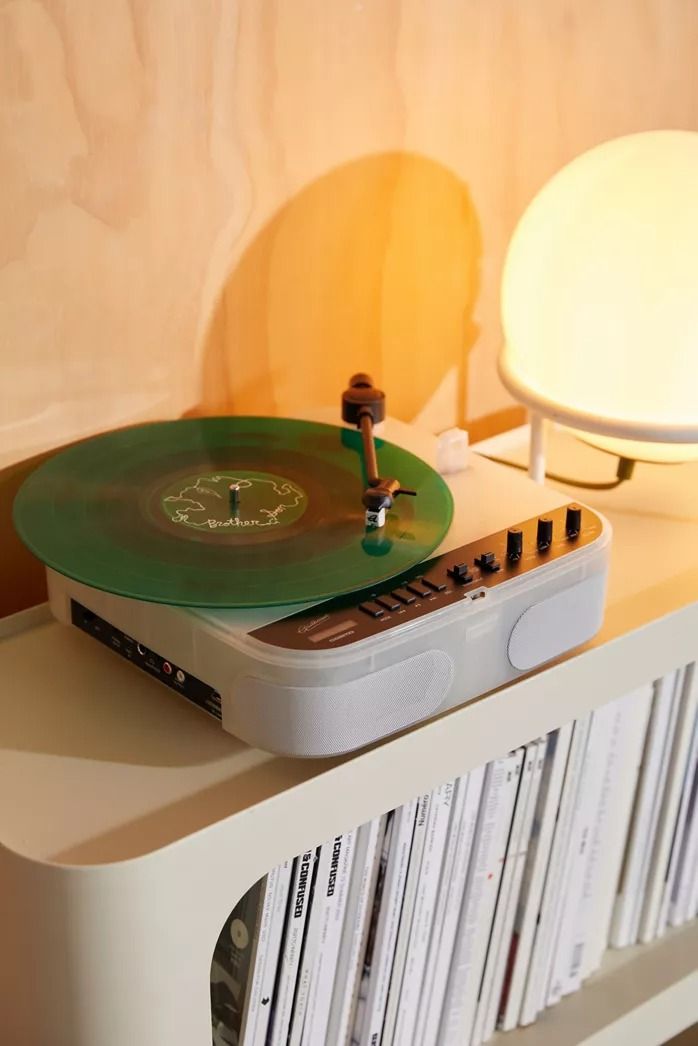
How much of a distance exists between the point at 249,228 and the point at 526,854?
1.76 ft

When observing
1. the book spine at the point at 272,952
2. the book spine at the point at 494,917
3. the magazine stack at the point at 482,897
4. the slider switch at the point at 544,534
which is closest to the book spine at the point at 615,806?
the magazine stack at the point at 482,897

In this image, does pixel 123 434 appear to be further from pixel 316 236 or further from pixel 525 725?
pixel 525 725

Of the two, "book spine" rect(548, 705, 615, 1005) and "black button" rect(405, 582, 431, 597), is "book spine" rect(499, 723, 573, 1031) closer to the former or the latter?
"book spine" rect(548, 705, 615, 1005)

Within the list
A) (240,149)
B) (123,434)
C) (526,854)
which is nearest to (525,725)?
(526,854)

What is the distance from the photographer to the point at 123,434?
3.14 ft

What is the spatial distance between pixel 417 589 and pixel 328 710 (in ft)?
0.35

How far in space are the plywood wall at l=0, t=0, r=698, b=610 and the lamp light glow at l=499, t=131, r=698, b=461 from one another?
0.56 ft

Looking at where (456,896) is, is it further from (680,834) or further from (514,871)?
(680,834)

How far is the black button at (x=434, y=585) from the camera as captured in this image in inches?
31.5

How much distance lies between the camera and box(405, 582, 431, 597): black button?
2.60 feet

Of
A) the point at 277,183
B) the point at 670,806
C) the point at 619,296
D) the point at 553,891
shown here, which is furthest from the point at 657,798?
the point at 277,183

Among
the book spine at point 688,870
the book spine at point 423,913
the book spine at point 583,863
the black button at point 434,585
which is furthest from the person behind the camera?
the book spine at point 688,870

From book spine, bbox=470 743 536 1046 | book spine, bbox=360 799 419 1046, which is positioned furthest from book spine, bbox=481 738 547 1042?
book spine, bbox=360 799 419 1046

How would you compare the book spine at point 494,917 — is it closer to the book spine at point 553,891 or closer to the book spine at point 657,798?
the book spine at point 553,891
